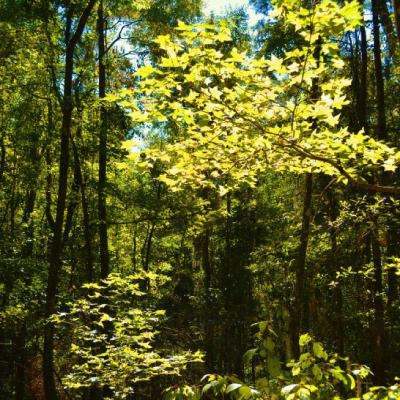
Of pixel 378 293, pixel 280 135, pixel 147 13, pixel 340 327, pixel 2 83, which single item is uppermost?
pixel 147 13

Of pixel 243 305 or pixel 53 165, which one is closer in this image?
pixel 53 165

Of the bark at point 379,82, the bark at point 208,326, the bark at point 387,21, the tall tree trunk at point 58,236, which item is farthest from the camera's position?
the bark at point 208,326

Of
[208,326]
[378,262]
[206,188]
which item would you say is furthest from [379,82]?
[208,326]

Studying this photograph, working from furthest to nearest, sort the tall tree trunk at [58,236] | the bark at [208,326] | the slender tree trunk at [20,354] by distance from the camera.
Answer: the bark at [208,326], the slender tree trunk at [20,354], the tall tree trunk at [58,236]

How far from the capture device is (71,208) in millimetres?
16438

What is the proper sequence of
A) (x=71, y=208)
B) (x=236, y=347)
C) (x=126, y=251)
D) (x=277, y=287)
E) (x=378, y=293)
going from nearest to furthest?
(x=378, y=293)
(x=71, y=208)
(x=277, y=287)
(x=236, y=347)
(x=126, y=251)

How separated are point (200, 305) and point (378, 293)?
9.58 metres

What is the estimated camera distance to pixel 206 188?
16156mm

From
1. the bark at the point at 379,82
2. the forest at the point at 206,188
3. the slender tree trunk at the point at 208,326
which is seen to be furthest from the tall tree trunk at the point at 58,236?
the bark at the point at 379,82

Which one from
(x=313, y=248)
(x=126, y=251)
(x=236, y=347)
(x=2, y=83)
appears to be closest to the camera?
(x=2, y=83)

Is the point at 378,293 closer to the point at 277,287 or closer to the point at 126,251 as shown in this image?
the point at 277,287

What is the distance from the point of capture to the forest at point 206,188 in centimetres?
364

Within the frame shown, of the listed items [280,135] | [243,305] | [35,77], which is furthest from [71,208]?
[280,135]

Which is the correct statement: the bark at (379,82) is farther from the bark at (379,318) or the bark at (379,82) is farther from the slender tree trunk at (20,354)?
the slender tree trunk at (20,354)
